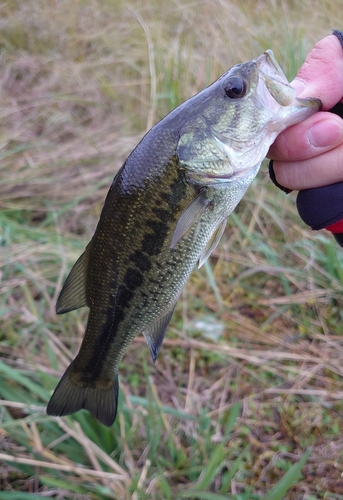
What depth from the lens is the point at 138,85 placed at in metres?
4.27

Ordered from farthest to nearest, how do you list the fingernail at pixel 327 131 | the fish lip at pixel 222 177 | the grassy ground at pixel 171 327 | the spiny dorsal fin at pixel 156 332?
1. the grassy ground at pixel 171 327
2. the spiny dorsal fin at pixel 156 332
3. the fish lip at pixel 222 177
4. the fingernail at pixel 327 131

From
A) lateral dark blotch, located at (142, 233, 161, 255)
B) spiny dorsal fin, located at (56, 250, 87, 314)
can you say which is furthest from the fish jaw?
spiny dorsal fin, located at (56, 250, 87, 314)

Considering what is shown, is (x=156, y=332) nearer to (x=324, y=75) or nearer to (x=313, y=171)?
(x=313, y=171)

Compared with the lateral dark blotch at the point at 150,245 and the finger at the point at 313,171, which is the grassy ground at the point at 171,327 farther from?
the finger at the point at 313,171

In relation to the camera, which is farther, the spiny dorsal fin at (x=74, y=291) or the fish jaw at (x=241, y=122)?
the spiny dorsal fin at (x=74, y=291)

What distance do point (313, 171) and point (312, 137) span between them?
12 centimetres

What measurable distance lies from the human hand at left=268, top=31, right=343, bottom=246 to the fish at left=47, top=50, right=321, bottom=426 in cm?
6

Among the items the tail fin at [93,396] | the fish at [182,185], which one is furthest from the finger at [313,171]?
the tail fin at [93,396]

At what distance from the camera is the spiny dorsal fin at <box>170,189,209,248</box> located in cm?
128

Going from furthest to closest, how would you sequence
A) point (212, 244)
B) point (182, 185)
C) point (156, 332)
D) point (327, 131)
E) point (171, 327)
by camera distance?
1. point (171, 327)
2. point (156, 332)
3. point (212, 244)
4. point (182, 185)
5. point (327, 131)

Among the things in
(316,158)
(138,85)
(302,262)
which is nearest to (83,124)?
(138,85)

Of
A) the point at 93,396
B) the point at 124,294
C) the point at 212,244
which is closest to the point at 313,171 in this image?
the point at 212,244

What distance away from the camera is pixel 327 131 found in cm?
121

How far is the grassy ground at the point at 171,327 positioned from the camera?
1.86 metres
